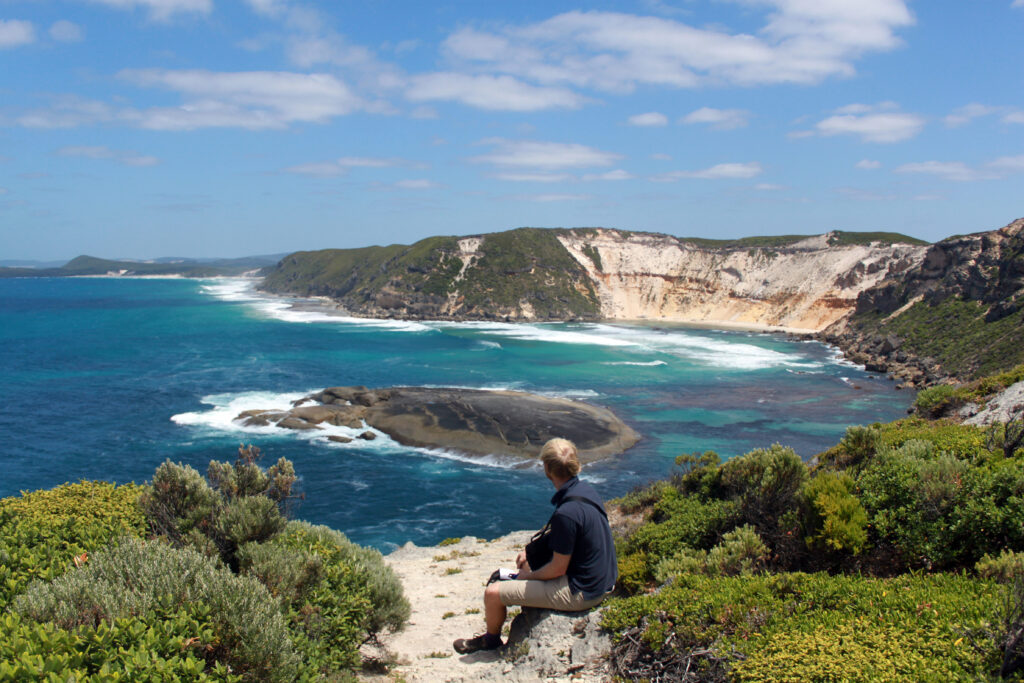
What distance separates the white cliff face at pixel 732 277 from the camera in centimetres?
9200

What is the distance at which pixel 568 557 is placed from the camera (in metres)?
6.36

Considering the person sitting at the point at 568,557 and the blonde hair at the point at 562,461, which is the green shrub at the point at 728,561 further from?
the blonde hair at the point at 562,461

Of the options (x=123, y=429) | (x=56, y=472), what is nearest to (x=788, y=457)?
(x=56, y=472)

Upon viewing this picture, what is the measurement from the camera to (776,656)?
5.00m

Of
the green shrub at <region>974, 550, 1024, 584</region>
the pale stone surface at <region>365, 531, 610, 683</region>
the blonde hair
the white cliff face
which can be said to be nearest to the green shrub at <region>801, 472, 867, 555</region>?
the green shrub at <region>974, 550, 1024, 584</region>

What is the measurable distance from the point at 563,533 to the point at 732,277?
109 metres

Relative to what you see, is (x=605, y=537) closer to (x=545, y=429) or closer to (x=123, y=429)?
(x=545, y=429)

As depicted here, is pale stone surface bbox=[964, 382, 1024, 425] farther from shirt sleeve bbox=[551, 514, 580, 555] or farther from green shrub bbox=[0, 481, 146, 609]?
green shrub bbox=[0, 481, 146, 609]

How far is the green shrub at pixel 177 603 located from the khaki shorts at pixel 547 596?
2214mm

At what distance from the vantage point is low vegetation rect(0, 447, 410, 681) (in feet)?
16.3

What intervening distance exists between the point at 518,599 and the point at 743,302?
337ft

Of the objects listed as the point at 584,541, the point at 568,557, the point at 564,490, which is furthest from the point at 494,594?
the point at 564,490

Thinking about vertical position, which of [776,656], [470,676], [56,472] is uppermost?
[776,656]

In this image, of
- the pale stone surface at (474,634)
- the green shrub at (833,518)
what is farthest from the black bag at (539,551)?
the green shrub at (833,518)
